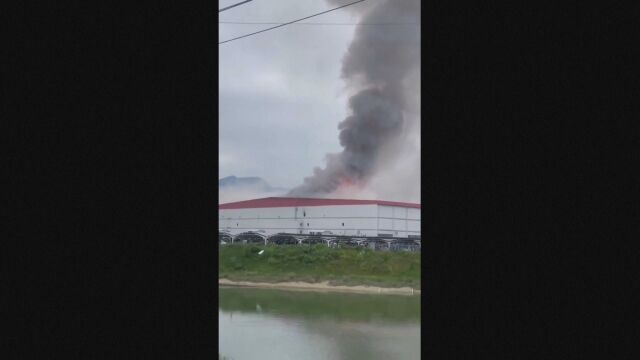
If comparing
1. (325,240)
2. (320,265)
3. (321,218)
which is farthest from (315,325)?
(321,218)

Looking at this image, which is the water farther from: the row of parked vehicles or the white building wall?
the white building wall

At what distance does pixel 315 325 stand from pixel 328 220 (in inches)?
106

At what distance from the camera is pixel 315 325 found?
25.6 feet

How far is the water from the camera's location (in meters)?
6.52

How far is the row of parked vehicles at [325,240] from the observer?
32.1 ft

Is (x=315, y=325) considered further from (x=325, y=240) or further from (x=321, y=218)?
(x=321, y=218)

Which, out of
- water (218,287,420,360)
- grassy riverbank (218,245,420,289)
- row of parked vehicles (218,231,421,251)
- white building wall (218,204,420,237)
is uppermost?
white building wall (218,204,420,237)

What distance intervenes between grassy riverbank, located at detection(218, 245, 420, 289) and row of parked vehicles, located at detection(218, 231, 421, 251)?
113 mm

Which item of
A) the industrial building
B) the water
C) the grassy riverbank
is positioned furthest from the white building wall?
the water
